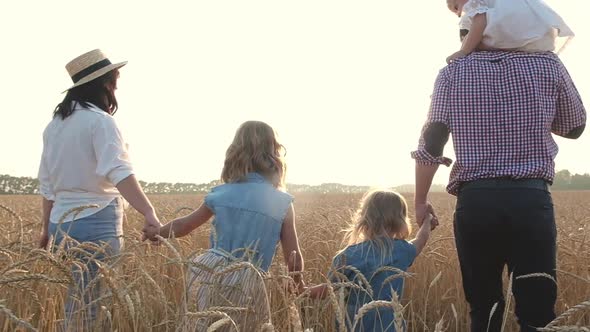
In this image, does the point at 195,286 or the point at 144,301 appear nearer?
the point at 195,286

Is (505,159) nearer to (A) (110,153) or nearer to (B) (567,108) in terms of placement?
(B) (567,108)

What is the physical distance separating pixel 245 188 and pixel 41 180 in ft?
3.16

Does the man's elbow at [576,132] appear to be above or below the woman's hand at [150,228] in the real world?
above

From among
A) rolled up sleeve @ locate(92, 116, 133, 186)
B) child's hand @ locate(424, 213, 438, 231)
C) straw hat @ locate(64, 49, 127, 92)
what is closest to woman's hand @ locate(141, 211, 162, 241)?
rolled up sleeve @ locate(92, 116, 133, 186)

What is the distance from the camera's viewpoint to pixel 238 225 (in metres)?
2.61

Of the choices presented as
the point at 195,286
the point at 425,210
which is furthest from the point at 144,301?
the point at 425,210

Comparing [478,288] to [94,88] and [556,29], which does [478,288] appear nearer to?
[556,29]

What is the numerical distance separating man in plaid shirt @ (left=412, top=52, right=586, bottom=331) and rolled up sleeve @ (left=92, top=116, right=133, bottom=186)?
3.90 feet

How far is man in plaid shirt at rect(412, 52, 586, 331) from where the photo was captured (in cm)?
216

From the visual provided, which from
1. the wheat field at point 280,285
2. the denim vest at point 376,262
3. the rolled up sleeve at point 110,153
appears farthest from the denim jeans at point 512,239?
the rolled up sleeve at point 110,153

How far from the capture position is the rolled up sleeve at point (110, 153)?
2.67m

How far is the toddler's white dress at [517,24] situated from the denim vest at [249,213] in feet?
3.25

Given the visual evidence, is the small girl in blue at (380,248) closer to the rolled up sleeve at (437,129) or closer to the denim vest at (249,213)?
the denim vest at (249,213)

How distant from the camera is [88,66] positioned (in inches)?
114
